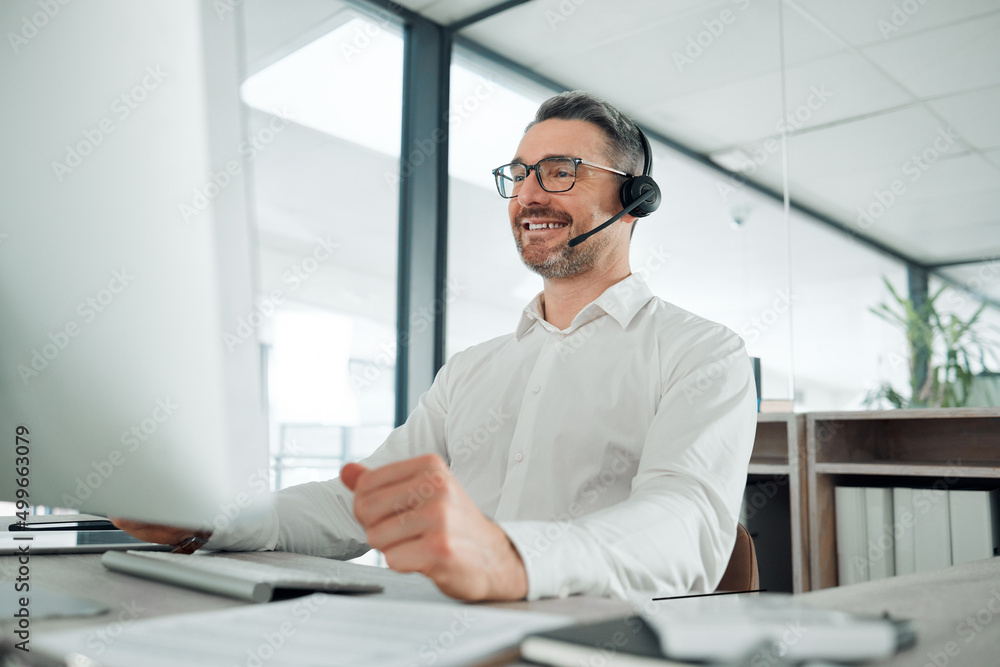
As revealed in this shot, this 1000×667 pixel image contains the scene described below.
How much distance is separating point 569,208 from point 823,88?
71.2 inches

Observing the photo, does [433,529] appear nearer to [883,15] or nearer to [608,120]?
[608,120]

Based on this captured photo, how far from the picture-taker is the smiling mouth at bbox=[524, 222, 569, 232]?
1.48 m

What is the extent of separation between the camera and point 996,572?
718mm

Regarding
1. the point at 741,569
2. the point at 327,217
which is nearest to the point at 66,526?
the point at 741,569

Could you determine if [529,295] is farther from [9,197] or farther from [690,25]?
[9,197]

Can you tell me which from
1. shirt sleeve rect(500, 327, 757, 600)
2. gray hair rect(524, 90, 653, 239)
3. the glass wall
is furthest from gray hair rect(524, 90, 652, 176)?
the glass wall

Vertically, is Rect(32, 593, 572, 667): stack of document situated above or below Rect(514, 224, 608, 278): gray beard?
below

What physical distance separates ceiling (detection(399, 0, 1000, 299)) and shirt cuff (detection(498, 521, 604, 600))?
→ 219 centimetres

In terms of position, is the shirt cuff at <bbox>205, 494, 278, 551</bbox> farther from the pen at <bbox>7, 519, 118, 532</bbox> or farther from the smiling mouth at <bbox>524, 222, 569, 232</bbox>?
the smiling mouth at <bbox>524, 222, 569, 232</bbox>

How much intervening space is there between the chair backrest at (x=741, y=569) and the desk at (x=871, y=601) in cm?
33

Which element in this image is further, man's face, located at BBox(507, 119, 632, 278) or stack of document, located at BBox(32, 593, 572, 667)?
man's face, located at BBox(507, 119, 632, 278)

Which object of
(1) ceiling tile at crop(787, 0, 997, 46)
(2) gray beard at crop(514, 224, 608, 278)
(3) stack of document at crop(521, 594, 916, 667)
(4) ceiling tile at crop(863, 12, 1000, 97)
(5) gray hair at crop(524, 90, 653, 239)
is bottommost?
(3) stack of document at crop(521, 594, 916, 667)

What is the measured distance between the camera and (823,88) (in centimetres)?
279

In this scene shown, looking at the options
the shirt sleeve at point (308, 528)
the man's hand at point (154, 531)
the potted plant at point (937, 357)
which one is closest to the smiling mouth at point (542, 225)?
the shirt sleeve at point (308, 528)
